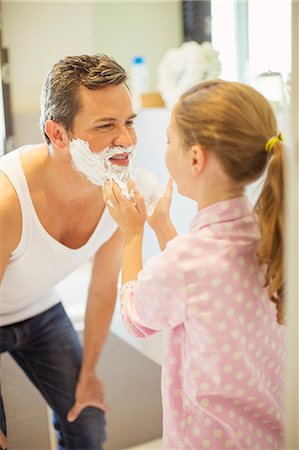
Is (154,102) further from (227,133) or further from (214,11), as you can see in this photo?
(227,133)

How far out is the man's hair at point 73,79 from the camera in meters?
0.82

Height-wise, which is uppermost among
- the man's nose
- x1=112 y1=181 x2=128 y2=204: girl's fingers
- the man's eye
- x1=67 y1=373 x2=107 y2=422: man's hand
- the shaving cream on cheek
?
the man's eye

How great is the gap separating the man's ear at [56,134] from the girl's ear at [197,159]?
0.26 m

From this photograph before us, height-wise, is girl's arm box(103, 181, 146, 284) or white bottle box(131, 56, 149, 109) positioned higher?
white bottle box(131, 56, 149, 109)

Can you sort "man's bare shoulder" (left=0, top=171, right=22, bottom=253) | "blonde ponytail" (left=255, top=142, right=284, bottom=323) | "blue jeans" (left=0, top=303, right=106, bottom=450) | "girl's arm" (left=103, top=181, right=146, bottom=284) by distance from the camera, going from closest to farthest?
"blonde ponytail" (left=255, top=142, right=284, bottom=323)
"girl's arm" (left=103, top=181, right=146, bottom=284)
"man's bare shoulder" (left=0, top=171, right=22, bottom=253)
"blue jeans" (left=0, top=303, right=106, bottom=450)

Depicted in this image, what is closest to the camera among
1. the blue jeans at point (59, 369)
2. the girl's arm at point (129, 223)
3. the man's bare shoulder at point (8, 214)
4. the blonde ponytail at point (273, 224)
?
the blonde ponytail at point (273, 224)

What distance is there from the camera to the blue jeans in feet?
4.13

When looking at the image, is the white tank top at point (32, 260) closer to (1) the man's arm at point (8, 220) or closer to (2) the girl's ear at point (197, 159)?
(1) the man's arm at point (8, 220)

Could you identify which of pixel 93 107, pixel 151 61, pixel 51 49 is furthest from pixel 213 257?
pixel 151 61

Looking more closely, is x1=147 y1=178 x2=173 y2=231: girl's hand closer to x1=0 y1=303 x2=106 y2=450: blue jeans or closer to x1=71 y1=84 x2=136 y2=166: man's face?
x1=71 y1=84 x2=136 y2=166: man's face

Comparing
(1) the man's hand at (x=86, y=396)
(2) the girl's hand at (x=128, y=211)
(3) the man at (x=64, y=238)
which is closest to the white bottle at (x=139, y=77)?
(3) the man at (x=64, y=238)

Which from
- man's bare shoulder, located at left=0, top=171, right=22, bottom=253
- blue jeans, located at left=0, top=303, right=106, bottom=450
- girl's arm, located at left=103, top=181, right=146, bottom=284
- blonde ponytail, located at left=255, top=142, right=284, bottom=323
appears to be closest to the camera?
blonde ponytail, located at left=255, top=142, right=284, bottom=323

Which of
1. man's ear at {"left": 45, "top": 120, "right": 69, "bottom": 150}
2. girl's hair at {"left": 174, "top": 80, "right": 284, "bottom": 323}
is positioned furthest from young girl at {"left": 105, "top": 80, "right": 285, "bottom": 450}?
man's ear at {"left": 45, "top": 120, "right": 69, "bottom": 150}

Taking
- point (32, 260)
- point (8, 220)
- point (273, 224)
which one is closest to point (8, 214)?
point (8, 220)
